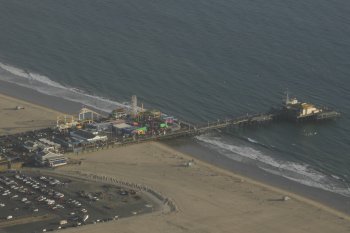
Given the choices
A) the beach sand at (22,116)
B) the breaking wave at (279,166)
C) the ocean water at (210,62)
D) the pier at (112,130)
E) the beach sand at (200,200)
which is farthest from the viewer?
the beach sand at (22,116)

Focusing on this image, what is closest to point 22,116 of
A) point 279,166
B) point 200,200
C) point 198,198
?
point 279,166

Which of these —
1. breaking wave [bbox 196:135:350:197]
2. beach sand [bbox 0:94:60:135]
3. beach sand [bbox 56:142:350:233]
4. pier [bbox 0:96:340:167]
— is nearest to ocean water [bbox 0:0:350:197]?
breaking wave [bbox 196:135:350:197]

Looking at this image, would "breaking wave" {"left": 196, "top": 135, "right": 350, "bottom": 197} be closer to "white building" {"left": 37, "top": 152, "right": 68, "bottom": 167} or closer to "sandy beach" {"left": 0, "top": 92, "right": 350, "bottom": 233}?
"sandy beach" {"left": 0, "top": 92, "right": 350, "bottom": 233}

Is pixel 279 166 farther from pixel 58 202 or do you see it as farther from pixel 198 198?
→ pixel 58 202

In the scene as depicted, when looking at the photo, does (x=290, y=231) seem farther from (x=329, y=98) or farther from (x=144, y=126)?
(x=329, y=98)

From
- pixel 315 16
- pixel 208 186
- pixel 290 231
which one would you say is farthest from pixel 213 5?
pixel 290 231

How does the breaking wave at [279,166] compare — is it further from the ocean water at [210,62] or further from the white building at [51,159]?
the white building at [51,159]

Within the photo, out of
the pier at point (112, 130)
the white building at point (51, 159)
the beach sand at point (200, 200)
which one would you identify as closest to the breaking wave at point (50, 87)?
the pier at point (112, 130)
